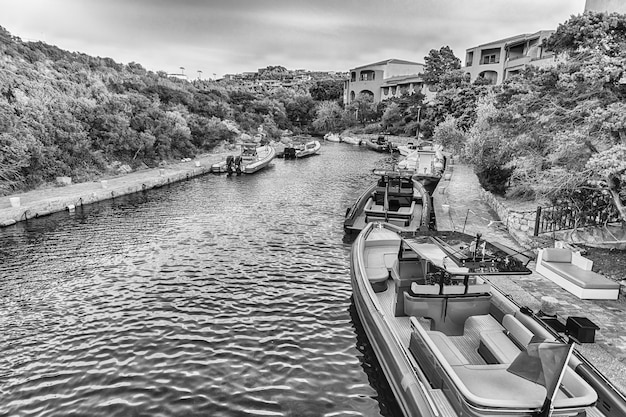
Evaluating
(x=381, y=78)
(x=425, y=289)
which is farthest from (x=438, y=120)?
(x=425, y=289)

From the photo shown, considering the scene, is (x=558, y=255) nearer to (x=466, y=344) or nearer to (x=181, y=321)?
(x=466, y=344)

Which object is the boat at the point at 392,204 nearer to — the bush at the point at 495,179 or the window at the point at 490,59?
the bush at the point at 495,179

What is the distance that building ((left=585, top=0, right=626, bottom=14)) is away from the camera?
15508 mm

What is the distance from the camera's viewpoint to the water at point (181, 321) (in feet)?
26.1

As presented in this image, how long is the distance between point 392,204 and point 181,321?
12325mm

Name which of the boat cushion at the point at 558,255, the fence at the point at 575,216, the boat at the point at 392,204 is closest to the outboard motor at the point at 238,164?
the boat at the point at 392,204

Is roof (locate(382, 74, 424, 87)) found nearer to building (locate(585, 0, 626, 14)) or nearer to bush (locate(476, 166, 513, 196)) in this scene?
bush (locate(476, 166, 513, 196))

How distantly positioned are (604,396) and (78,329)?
11039 millimetres

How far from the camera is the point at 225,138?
49031 millimetres

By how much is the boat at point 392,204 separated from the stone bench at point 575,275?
20.9 ft

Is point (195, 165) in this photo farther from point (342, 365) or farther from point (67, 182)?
point (342, 365)

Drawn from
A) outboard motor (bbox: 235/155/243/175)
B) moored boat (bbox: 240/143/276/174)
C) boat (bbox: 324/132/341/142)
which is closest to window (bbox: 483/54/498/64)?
boat (bbox: 324/132/341/142)

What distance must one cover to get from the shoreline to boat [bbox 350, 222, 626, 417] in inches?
674

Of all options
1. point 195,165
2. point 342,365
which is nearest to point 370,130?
point 195,165
